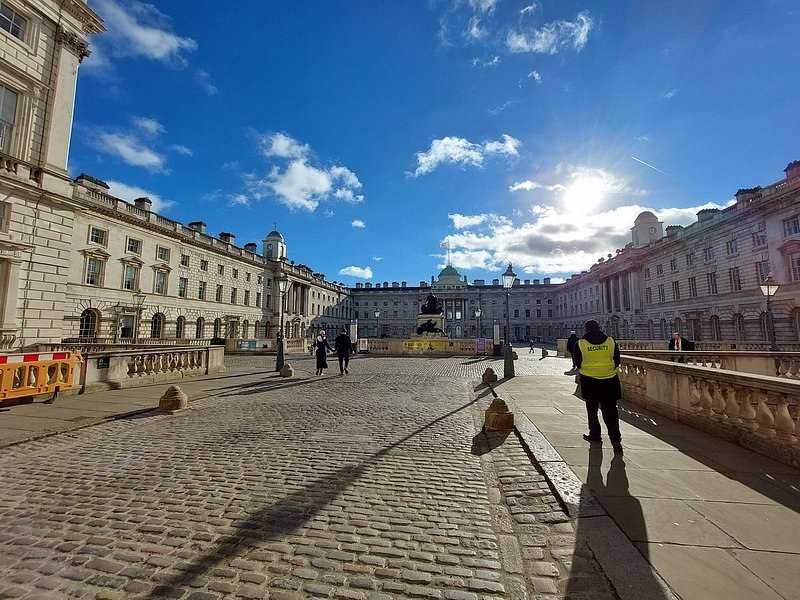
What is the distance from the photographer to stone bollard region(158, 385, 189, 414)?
8.27 metres

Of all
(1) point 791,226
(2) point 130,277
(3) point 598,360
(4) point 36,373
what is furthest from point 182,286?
(1) point 791,226

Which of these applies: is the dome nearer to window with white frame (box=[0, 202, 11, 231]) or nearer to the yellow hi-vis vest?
window with white frame (box=[0, 202, 11, 231])

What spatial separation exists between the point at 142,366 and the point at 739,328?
44118mm

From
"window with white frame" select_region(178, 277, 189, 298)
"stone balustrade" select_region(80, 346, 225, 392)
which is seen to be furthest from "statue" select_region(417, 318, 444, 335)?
"window with white frame" select_region(178, 277, 189, 298)

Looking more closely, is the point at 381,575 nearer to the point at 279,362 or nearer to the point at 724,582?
the point at 724,582

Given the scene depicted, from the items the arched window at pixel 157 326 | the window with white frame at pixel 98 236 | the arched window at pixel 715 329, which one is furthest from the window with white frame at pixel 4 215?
the arched window at pixel 715 329

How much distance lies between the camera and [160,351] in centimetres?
1303

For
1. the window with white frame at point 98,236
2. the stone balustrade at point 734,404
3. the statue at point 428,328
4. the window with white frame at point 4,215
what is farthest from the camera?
the statue at point 428,328

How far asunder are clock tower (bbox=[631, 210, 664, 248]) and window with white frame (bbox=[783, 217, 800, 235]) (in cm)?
2967

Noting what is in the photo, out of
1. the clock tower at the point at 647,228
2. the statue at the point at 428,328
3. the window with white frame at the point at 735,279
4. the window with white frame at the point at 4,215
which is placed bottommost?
the statue at the point at 428,328

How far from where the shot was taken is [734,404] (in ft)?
19.0

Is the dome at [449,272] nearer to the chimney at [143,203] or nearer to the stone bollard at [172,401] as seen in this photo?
the chimney at [143,203]

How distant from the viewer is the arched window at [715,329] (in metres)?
34.2

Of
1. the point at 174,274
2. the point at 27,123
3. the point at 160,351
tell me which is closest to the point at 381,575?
the point at 160,351
